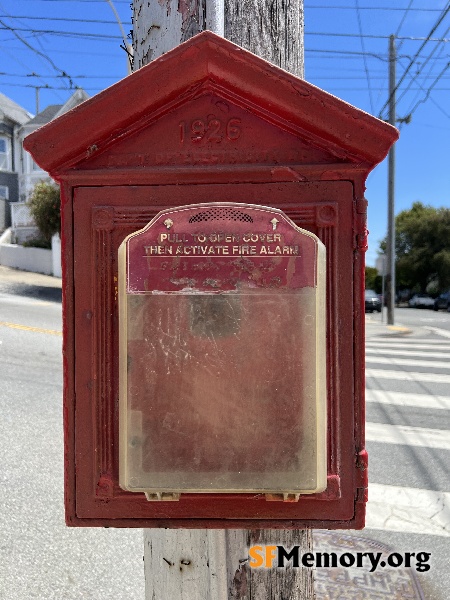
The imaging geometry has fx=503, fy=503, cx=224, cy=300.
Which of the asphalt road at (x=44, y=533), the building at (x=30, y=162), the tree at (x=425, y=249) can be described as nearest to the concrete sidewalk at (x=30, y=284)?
the building at (x=30, y=162)

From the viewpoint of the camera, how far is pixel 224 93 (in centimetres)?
102

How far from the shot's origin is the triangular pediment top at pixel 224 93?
98 cm

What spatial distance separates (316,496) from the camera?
3.41 feet

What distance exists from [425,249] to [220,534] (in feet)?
130

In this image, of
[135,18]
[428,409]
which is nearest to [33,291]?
[428,409]

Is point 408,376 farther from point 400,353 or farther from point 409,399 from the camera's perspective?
point 400,353

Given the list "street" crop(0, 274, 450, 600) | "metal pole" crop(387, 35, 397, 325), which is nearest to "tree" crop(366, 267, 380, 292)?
"metal pole" crop(387, 35, 397, 325)

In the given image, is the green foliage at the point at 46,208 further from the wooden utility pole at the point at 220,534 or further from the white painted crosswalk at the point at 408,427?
the wooden utility pole at the point at 220,534

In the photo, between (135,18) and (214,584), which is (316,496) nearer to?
(214,584)

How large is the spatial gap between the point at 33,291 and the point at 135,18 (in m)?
15.6

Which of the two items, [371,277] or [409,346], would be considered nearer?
[409,346]

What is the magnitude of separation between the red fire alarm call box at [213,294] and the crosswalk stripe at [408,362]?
7233mm

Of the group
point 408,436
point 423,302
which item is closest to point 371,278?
point 423,302

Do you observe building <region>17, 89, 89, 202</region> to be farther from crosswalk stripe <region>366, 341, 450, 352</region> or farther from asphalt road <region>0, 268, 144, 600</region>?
asphalt road <region>0, 268, 144, 600</region>
